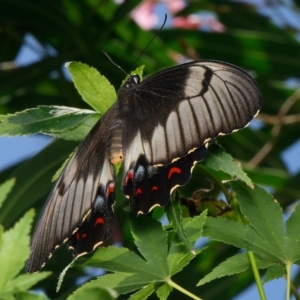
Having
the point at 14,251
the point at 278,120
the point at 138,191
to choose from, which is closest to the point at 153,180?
the point at 138,191

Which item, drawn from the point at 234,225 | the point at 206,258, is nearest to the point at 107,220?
the point at 234,225

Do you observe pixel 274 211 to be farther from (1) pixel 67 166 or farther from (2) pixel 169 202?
(1) pixel 67 166

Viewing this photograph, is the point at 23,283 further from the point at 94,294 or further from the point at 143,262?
the point at 143,262

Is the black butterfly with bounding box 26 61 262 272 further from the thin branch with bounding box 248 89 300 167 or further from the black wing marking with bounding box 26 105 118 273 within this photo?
the thin branch with bounding box 248 89 300 167

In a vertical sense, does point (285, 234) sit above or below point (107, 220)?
above

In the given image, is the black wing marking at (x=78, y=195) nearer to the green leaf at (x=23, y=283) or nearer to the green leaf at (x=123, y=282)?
the green leaf at (x=123, y=282)

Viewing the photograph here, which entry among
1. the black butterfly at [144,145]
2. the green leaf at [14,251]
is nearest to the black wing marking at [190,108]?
the black butterfly at [144,145]

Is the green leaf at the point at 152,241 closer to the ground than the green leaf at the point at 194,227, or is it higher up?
closer to the ground
